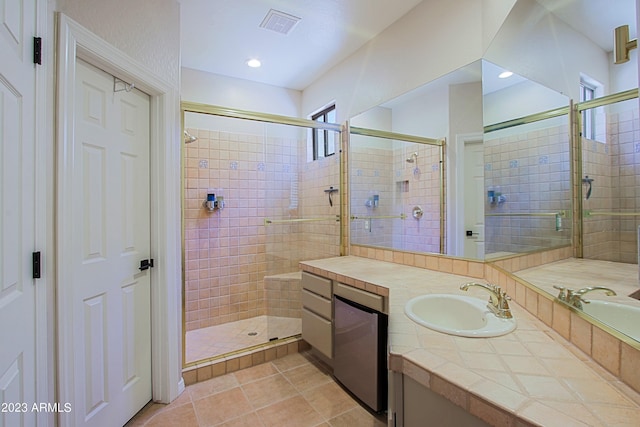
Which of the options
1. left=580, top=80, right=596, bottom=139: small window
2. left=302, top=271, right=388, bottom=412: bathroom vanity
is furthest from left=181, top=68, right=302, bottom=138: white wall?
left=580, top=80, right=596, bottom=139: small window

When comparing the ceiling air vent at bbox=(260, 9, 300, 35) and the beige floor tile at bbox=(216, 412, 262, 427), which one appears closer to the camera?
the beige floor tile at bbox=(216, 412, 262, 427)

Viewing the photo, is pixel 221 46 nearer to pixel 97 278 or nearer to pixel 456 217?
pixel 97 278

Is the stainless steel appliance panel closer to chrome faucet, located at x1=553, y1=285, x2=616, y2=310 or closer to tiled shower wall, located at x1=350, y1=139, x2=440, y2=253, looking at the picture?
tiled shower wall, located at x1=350, y1=139, x2=440, y2=253

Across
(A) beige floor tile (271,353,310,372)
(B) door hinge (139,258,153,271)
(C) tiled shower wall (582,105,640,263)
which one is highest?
(C) tiled shower wall (582,105,640,263)

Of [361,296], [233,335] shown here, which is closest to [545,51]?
[361,296]

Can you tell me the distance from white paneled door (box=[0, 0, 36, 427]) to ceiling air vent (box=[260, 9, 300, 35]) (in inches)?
61.4

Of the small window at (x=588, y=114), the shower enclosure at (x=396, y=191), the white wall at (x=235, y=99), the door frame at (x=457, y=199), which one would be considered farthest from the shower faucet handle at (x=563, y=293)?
the white wall at (x=235, y=99)

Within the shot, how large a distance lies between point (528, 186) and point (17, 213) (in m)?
2.05

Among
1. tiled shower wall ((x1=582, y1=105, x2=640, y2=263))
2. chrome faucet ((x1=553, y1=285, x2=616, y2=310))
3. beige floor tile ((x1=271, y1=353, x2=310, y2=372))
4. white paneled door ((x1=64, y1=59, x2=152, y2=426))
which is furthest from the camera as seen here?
beige floor tile ((x1=271, y1=353, x2=310, y2=372))

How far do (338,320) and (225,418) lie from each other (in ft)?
2.94

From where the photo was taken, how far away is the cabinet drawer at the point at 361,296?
5.44 ft

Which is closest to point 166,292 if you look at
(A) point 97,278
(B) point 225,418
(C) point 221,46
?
(A) point 97,278

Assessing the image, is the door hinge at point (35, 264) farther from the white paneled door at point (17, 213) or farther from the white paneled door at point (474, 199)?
the white paneled door at point (474, 199)

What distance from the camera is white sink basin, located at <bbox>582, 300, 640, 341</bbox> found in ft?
2.31
